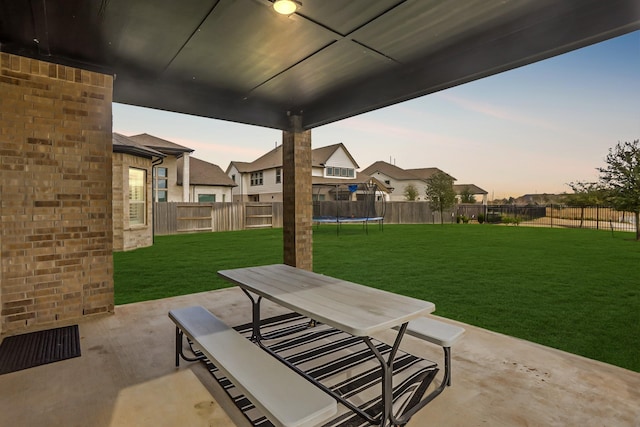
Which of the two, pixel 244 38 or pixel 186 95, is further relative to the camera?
pixel 186 95

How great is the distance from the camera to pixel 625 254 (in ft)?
27.2

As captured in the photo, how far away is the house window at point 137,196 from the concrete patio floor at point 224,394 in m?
7.79

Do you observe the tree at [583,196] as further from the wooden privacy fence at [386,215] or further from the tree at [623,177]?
the tree at [623,177]

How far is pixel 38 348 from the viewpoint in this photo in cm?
287

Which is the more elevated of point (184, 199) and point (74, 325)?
point (184, 199)

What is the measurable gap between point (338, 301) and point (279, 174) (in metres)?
22.6

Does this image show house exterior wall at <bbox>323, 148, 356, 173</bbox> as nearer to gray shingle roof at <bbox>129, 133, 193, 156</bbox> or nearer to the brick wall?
gray shingle roof at <bbox>129, 133, 193, 156</bbox>

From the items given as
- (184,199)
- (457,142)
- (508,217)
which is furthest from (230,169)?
(508,217)

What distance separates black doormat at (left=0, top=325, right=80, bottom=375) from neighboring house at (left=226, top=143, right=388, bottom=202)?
20.9m

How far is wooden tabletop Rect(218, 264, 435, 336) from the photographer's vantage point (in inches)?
66.5

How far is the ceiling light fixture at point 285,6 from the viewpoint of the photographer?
2.12 metres

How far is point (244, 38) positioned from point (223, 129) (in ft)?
59.1

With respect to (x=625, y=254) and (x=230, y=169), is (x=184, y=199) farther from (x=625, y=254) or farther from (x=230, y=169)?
(x=625, y=254)

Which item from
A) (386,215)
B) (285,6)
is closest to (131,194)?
(285,6)
